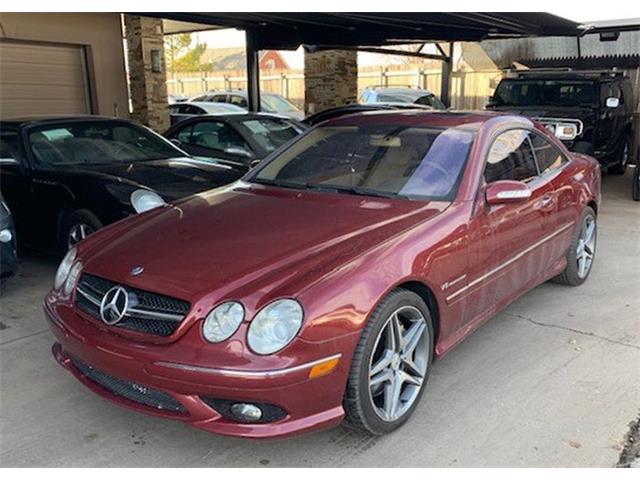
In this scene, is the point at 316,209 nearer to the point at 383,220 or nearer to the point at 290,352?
the point at 383,220

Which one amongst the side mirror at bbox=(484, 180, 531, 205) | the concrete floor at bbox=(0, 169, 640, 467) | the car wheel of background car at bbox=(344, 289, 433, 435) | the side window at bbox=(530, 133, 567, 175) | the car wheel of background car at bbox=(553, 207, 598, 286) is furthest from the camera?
the car wheel of background car at bbox=(553, 207, 598, 286)

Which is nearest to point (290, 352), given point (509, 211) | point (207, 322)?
point (207, 322)

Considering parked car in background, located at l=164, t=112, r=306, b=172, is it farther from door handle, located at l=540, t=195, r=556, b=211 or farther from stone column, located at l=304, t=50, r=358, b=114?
stone column, located at l=304, t=50, r=358, b=114

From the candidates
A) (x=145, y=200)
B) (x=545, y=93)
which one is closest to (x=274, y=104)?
(x=545, y=93)

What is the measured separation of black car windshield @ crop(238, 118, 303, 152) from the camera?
25.3 ft

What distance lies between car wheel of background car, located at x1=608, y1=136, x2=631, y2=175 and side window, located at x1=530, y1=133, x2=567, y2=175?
7.62 metres

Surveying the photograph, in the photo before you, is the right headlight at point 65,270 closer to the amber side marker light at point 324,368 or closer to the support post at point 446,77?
the amber side marker light at point 324,368

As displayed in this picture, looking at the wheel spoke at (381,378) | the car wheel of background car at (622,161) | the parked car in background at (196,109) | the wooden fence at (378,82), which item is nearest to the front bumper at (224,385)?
the wheel spoke at (381,378)

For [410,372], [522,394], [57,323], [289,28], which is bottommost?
[522,394]

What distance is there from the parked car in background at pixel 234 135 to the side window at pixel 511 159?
388cm

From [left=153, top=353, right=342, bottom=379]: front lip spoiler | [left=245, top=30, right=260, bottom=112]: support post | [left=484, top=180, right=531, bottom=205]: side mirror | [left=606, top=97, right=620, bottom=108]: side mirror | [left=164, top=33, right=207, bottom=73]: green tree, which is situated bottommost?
[left=153, top=353, right=342, bottom=379]: front lip spoiler

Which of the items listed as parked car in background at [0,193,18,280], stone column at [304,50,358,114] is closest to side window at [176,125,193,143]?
parked car in background at [0,193,18,280]

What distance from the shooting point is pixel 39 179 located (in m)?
5.40

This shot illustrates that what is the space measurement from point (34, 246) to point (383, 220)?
3864 millimetres
